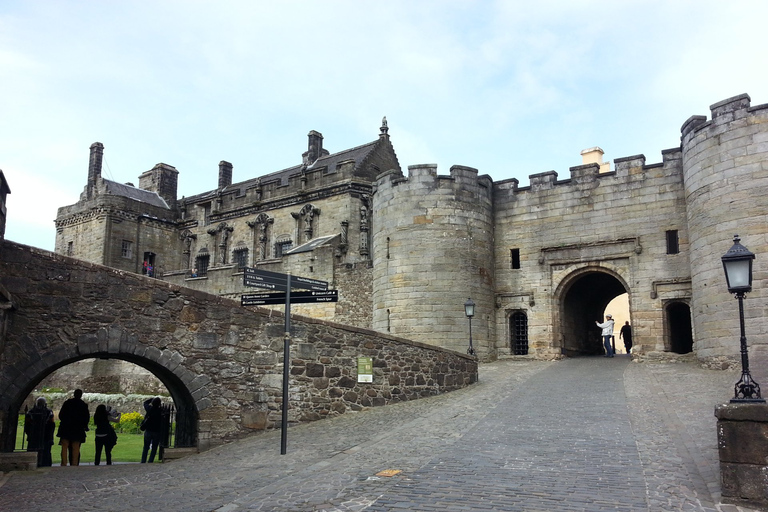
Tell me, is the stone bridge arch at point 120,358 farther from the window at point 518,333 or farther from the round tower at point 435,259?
the window at point 518,333

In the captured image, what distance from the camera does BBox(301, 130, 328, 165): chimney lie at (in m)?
41.6

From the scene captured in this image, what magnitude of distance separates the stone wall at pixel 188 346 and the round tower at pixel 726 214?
31.1 ft

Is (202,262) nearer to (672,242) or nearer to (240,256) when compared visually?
(240,256)

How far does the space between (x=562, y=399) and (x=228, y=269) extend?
805 inches

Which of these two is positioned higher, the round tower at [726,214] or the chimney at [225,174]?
the chimney at [225,174]

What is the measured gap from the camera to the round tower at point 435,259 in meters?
23.1

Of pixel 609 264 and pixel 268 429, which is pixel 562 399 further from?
pixel 609 264

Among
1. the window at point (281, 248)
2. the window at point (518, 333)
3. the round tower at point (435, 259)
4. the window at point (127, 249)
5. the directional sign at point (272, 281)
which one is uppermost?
the window at point (127, 249)

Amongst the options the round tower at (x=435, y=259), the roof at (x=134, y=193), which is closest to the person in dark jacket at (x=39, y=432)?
the round tower at (x=435, y=259)

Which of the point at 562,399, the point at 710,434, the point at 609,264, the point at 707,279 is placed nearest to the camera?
the point at 710,434

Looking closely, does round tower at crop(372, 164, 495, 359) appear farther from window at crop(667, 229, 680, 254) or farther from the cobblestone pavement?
the cobblestone pavement

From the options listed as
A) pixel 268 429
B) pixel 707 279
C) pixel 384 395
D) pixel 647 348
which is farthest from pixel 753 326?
pixel 268 429

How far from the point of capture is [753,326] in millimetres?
17766

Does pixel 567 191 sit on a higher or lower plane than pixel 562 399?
higher
